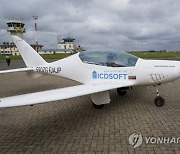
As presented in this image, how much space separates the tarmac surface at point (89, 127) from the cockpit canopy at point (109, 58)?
4.59 feet

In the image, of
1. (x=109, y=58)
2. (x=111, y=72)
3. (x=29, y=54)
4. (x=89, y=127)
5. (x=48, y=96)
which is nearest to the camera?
(x=48, y=96)

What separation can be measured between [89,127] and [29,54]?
5.14m

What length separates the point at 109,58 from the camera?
236 inches

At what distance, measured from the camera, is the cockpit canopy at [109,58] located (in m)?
5.85

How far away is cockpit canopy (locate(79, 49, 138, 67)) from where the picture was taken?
230 inches

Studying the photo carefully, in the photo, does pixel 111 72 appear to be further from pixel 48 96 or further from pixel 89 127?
pixel 48 96

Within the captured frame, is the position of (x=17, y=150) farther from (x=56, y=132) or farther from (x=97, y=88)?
(x=97, y=88)

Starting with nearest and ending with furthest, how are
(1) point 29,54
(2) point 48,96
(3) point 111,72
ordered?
(2) point 48,96 < (3) point 111,72 < (1) point 29,54

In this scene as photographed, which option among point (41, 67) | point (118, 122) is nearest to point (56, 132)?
point (118, 122)

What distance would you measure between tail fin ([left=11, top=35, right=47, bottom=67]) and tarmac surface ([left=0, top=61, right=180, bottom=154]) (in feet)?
8.33

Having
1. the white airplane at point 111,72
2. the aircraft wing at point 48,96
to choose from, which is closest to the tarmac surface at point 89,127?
the white airplane at point 111,72

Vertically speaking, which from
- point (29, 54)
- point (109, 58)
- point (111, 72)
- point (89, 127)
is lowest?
point (89, 127)

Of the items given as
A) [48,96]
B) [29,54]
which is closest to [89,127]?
[48,96]

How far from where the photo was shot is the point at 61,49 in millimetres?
129375
